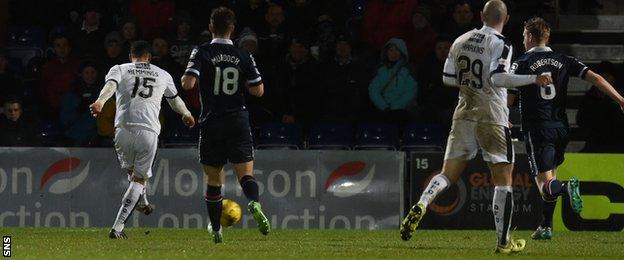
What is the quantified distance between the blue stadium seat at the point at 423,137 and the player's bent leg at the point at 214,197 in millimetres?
6554

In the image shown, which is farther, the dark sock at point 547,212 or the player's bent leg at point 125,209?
the dark sock at point 547,212

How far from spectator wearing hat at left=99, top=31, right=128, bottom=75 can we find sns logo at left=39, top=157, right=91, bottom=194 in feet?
Result: 7.81

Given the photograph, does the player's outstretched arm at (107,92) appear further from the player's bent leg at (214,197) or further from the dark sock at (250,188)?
the dark sock at (250,188)

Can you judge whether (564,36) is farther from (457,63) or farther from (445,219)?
(457,63)

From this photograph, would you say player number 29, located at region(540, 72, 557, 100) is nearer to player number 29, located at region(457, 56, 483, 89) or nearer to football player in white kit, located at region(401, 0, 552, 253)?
football player in white kit, located at region(401, 0, 552, 253)

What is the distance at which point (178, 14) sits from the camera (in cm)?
2278

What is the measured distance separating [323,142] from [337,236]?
396cm

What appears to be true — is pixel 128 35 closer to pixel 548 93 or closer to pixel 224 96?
pixel 548 93

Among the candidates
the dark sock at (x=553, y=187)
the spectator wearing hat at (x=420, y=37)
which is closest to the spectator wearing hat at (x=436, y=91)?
the spectator wearing hat at (x=420, y=37)

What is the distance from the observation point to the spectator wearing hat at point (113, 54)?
21.6 meters

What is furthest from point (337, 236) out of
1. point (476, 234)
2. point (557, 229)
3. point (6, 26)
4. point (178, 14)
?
point (6, 26)

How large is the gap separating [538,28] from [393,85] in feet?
17.3

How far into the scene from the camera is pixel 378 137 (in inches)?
814

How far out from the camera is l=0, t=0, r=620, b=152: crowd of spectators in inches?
827
